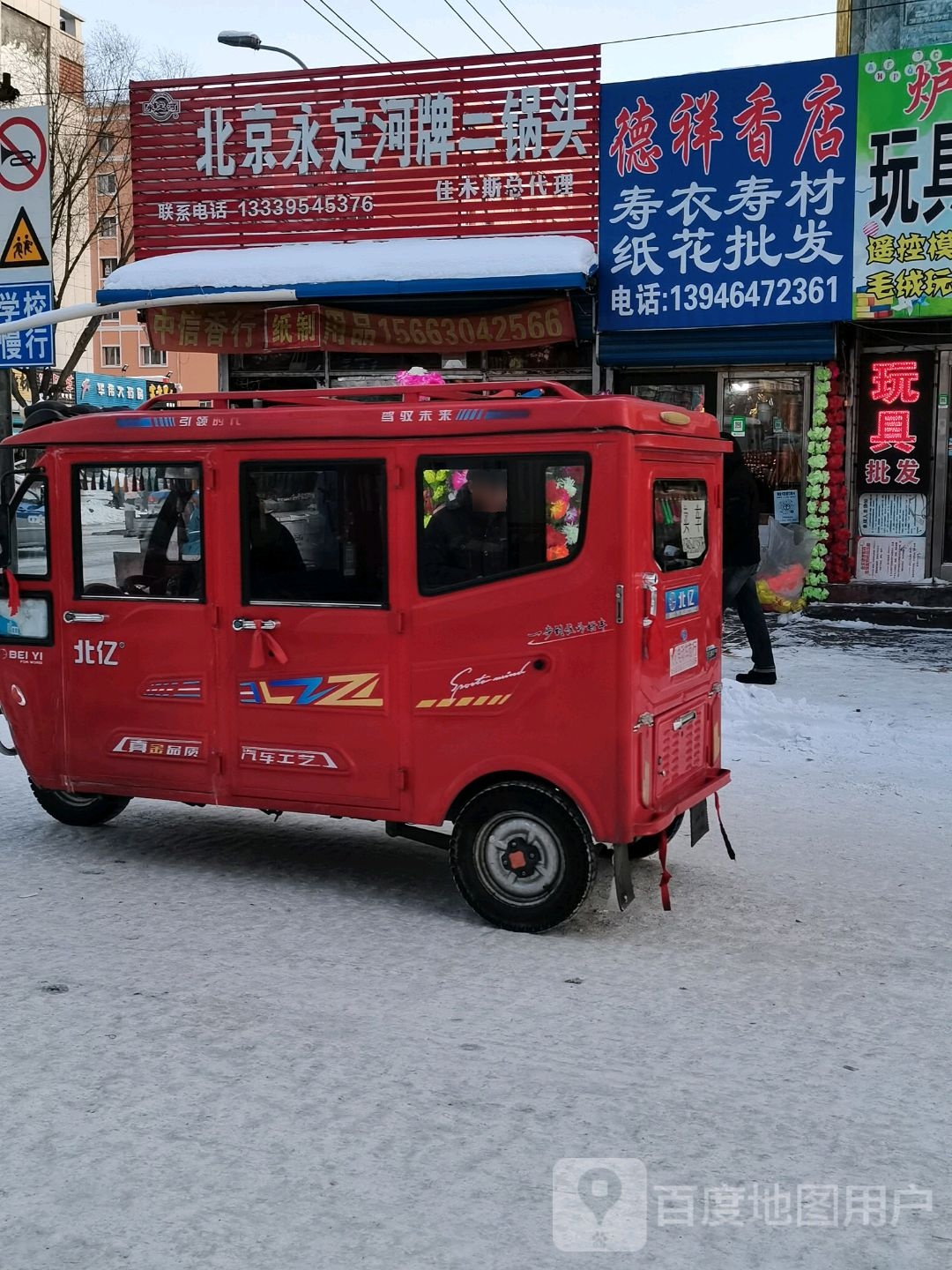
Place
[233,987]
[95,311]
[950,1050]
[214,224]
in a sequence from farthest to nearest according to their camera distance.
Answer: [214,224] < [95,311] < [233,987] < [950,1050]

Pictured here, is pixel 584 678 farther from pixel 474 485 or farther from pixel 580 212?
pixel 580 212

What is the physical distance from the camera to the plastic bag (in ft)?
48.3

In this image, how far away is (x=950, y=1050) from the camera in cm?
431

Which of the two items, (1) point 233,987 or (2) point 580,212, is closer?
(1) point 233,987

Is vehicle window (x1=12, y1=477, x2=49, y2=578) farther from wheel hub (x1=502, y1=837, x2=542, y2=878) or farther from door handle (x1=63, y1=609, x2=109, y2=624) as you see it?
wheel hub (x1=502, y1=837, x2=542, y2=878)

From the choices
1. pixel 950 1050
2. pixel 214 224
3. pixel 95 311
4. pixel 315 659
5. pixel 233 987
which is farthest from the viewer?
pixel 214 224

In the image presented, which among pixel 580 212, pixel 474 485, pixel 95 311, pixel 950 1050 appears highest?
pixel 580 212

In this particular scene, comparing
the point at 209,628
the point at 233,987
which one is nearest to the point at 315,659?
the point at 209,628

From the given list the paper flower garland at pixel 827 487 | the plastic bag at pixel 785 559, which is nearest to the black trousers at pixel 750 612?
the plastic bag at pixel 785 559

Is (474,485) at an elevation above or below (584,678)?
above

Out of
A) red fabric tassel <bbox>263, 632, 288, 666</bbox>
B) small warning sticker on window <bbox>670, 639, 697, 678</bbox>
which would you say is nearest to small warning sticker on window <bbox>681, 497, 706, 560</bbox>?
small warning sticker on window <bbox>670, 639, 697, 678</bbox>

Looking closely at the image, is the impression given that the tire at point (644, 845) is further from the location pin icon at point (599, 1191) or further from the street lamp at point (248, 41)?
the street lamp at point (248, 41)

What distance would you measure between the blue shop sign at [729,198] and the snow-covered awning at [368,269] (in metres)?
0.74

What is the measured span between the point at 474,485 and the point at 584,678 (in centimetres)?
92
